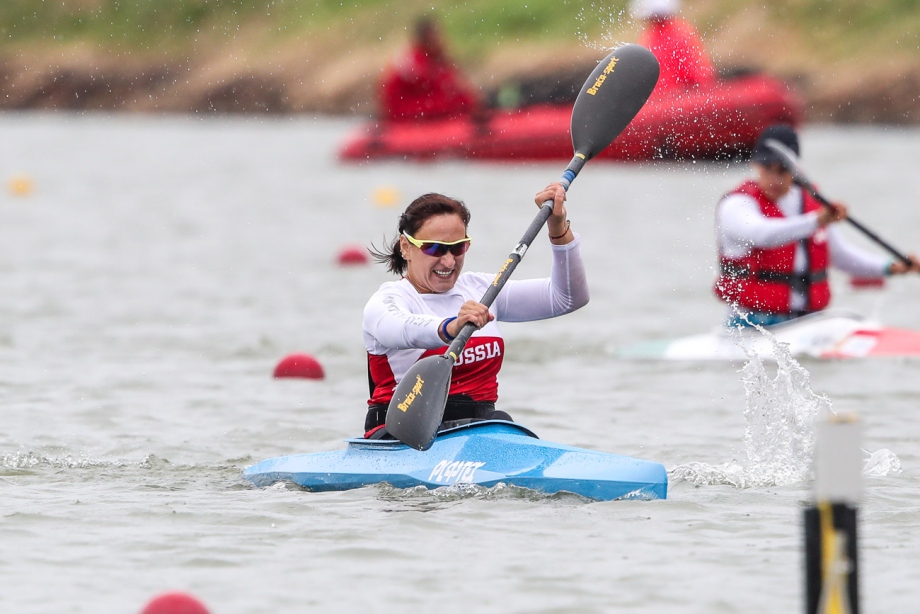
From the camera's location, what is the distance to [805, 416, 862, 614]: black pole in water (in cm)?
347

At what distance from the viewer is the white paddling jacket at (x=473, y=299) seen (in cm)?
587

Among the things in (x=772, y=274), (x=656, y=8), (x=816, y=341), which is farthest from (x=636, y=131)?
(x=772, y=274)

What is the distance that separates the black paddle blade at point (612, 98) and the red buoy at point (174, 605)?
10.4 ft

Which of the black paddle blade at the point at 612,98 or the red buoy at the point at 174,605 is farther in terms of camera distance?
the black paddle blade at the point at 612,98

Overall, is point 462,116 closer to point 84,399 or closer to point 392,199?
point 392,199

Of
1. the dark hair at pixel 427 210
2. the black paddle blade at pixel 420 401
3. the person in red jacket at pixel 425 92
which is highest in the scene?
the person in red jacket at pixel 425 92

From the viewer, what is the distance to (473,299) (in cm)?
596

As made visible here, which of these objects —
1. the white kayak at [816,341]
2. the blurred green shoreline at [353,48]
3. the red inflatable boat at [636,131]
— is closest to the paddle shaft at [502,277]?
the white kayak at [816,341]

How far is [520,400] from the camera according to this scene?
8.30m

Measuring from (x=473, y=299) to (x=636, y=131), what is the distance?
19586 millimetres

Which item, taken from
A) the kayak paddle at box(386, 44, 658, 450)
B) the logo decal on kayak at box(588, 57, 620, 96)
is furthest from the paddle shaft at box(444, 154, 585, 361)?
the logo decal on kayak at box(588, 57, 620, 96)

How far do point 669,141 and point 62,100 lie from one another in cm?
3329

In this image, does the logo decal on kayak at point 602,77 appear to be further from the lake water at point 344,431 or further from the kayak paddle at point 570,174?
the lake water at point 344,431

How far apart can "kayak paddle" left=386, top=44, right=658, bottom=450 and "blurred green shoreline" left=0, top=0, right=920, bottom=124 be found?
71.0 feet
